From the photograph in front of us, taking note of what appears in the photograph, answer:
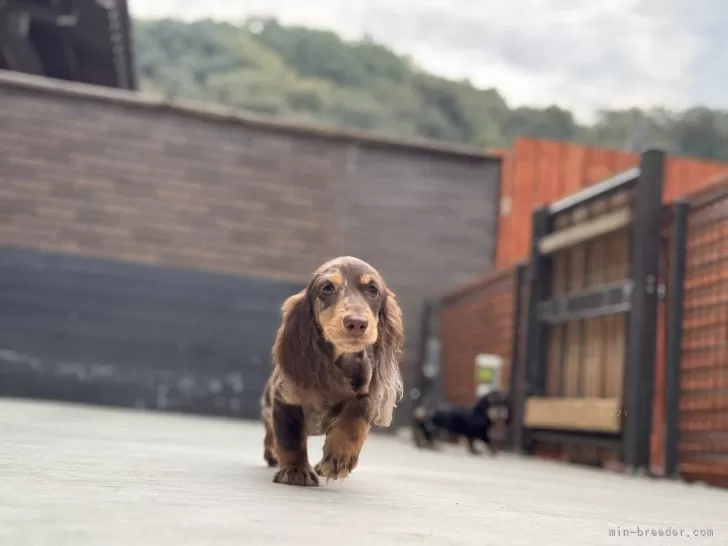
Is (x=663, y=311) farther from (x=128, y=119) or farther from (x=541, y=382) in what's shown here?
(x=128, y=119)

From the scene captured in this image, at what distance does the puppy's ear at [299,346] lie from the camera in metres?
2.78

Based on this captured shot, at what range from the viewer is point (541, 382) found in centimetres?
743

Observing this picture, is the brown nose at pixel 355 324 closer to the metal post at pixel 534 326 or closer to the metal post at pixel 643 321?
the metal post at pixel 643 321

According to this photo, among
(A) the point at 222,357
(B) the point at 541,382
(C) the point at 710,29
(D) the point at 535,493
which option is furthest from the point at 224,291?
(C) the point at 710,29

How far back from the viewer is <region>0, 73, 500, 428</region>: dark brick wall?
10945mm

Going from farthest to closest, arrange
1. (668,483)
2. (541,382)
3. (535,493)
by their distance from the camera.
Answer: (541,382), (668,483), (535,493)

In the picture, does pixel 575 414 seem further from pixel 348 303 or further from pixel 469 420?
pixel 348 303

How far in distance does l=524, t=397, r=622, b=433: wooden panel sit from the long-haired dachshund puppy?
10.9 feet

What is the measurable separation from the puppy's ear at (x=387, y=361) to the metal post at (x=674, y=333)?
9.46 ft

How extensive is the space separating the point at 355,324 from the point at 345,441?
14.5 inches

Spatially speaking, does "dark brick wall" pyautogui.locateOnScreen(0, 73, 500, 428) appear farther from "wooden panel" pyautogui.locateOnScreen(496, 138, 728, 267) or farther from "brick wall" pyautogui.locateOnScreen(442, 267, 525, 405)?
"brick wall" pyautogui.locateOnScreen(442, 267, 525, 405)

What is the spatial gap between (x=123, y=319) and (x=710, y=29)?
84.5ft

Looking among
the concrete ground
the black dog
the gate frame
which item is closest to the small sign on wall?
the black dog

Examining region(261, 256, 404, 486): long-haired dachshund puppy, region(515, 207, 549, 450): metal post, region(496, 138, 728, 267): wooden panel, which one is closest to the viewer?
region(261, 256, 404, 486): long-haired dachshund puppy
